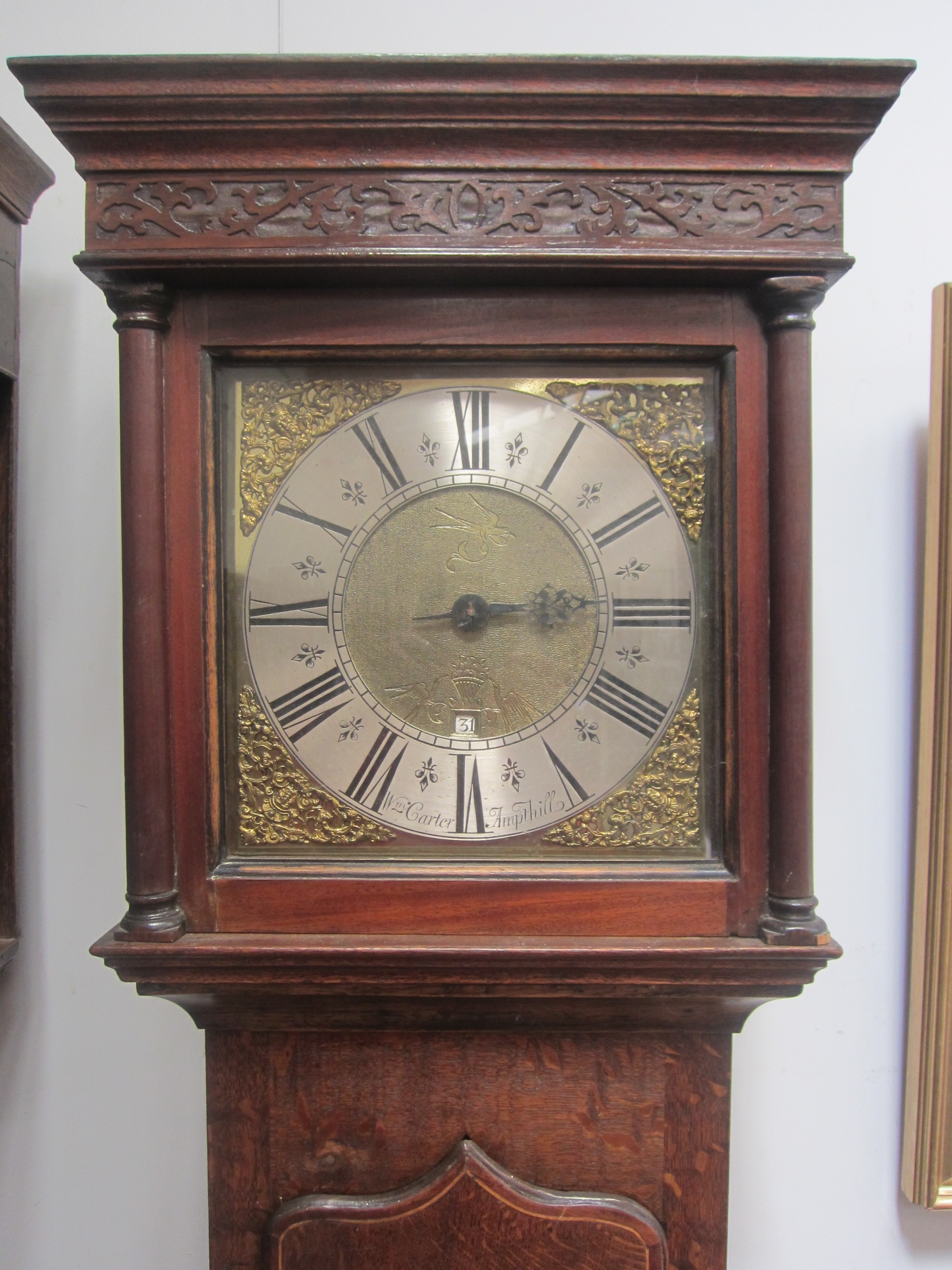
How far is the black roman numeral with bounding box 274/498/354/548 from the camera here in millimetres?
889

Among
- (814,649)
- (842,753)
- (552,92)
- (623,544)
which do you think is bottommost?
(842,753)

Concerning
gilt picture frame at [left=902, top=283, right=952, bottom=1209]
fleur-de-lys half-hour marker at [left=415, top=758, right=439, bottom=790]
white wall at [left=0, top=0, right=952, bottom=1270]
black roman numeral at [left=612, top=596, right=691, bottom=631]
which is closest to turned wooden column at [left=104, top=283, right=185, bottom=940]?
fleur-de-lys half-hour marker at [left=415, top=758, right=439, bottom=790]

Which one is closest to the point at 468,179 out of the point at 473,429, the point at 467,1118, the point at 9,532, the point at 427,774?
the point at 473,429

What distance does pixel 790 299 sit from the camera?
0.83 meters

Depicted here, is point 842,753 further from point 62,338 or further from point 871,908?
point 62,338

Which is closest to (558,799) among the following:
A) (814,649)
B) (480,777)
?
(480,777)

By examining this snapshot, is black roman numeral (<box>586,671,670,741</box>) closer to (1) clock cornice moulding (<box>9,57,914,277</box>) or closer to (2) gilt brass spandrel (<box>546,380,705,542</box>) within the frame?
(2) gilt brass spandrel (<box>546,380,705,542</box>)

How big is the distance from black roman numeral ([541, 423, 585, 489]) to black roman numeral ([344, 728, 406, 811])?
310 mm

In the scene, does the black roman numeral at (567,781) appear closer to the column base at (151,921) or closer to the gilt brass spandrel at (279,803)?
the gilt brass spandrel at (279,803)

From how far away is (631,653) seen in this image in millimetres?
885

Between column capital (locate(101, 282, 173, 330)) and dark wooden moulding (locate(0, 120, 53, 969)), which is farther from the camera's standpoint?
dark wooden moulding (locate(0, 120, 53, 969))

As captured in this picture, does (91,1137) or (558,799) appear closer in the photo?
(558,799)

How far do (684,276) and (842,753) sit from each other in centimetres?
68

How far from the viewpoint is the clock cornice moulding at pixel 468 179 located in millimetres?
812
